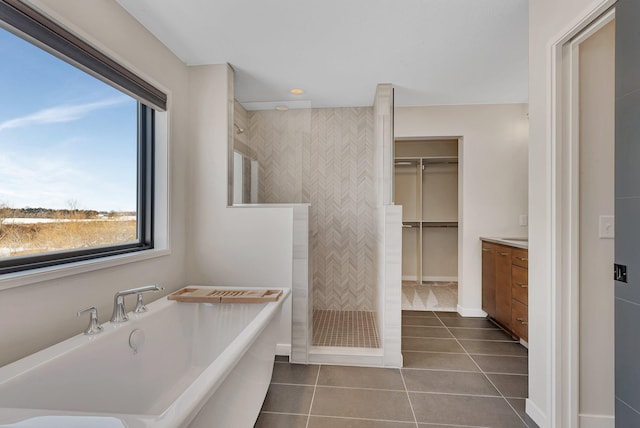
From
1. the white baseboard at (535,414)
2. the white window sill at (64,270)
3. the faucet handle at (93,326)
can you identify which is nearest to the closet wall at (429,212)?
the white baseboard at (535,414)

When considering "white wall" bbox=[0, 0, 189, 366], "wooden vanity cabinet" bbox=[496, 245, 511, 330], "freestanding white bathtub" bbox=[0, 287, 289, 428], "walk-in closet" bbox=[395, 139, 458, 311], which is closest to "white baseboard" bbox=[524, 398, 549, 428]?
"wooden vanity cabinet" bbox=[496, 245, 511, 330]

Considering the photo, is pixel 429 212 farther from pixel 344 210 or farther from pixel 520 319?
pixel 520 319

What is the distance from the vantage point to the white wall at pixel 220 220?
2701mm

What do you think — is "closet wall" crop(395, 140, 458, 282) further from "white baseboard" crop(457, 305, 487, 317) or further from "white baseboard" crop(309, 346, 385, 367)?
"white baseboard" crop(309, 346, 385, 367)

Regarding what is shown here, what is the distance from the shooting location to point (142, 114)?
7.73 feet

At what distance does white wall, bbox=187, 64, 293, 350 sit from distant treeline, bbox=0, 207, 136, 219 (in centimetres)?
71

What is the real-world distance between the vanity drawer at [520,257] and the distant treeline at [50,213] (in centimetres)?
317

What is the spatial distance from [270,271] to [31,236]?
60.9 inches

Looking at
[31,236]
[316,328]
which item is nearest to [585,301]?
[316,328]

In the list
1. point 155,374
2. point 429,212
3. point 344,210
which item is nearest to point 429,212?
point 429,212

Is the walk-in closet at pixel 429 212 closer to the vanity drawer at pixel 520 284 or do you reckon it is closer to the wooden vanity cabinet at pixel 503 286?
the wooden vanity cabinet at pixel 503 286

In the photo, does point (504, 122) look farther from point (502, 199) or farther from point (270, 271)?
point (270, 271)

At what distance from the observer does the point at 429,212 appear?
18.1 ft

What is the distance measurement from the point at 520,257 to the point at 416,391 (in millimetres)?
1525
